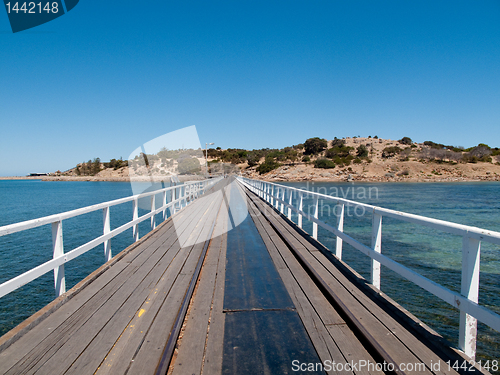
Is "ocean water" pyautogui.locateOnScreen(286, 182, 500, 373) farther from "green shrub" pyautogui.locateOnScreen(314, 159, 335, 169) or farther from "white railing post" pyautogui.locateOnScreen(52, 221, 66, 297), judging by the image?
"green shrub" pyautogui.locateOnScreen(314, 159, 335, 169)

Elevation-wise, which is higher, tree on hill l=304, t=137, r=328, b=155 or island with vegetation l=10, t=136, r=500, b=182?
tree on hill l=304, t=137, r=328, b=155

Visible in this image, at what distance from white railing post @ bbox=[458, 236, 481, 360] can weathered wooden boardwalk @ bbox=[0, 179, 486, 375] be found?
0.14 meters

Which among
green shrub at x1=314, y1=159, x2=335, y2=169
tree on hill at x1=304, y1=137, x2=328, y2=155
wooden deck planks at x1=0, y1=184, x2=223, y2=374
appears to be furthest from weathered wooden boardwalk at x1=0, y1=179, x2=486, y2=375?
tree on hill at x1=304, y1=137, x2=328, y2=155

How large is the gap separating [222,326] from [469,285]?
2303 millimetres

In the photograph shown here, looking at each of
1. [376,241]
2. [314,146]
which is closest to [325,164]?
[314,146]

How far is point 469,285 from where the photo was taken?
2.60 meters

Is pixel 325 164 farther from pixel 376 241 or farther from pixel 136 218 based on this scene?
pixel 376 241

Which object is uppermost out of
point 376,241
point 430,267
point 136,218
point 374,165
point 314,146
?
point 314,146

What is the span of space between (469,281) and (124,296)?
3739 millimetres

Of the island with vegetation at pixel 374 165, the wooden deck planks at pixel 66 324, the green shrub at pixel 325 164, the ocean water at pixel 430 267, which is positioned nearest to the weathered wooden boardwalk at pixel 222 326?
the wooden deck planks at pixel 66 324

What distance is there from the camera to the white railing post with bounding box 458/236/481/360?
2.56 m

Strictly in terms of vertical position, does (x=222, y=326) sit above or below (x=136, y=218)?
below

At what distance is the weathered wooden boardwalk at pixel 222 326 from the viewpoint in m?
2.66

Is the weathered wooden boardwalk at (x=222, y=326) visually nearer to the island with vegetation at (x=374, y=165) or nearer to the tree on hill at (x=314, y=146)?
the island with vegetation at (x=374, y=165)
